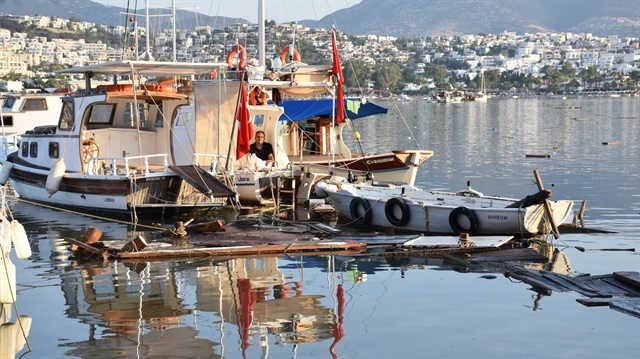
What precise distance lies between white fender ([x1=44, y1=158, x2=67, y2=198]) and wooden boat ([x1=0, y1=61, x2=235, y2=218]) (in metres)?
0.02

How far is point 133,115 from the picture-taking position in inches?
1019

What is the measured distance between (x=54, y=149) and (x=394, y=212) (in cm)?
997

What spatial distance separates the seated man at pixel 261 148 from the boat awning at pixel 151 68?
9.60ft

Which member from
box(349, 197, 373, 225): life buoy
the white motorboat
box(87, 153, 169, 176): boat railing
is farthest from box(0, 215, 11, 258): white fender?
the white motorboat

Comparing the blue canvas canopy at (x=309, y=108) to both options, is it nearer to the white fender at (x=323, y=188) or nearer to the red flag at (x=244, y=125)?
the white fender at (x=323, y=188)

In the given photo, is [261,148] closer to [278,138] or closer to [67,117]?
[278,138]

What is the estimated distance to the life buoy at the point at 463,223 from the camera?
63.5 ft

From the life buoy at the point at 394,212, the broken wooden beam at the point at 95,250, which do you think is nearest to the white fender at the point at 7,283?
the broken wooden beam at the point at 95,250

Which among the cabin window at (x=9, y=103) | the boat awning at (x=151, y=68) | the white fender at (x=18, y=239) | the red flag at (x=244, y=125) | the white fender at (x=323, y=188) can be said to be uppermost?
the boat awning at (x=151, y=68)

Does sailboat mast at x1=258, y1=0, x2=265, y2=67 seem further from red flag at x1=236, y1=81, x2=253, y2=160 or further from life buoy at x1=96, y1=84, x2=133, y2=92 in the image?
red flag at x1=236, y1=81, x2=253, y2=160

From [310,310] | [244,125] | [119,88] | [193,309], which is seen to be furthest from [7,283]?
[119,88]

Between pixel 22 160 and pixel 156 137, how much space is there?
4505 millimetres

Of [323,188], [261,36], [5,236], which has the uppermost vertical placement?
[261,36]

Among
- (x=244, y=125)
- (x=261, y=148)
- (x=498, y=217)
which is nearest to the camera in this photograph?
(x=498, y=217)
